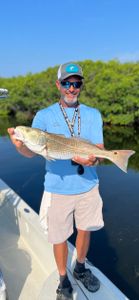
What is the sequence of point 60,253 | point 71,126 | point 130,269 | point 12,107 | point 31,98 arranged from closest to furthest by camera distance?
point 71,126 < point 60,253 < point 130,269 < point 31,98 < point 12,107

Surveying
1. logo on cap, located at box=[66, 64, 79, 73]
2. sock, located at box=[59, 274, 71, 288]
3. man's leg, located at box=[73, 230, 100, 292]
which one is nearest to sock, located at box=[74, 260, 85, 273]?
man's leg, located at box=[73, 230, 100, 292]

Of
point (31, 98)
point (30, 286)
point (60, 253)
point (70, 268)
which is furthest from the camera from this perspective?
point (31, 98)

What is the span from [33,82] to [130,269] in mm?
38648

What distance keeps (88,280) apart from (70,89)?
1944 millimetres

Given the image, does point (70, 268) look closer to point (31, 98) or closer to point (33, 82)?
point (31, 98)

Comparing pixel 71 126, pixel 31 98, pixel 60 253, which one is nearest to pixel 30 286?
pixel 60 253

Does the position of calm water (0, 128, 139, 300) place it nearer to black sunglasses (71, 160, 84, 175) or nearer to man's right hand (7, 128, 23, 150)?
black sunglasses (71, 160, 84, 175)

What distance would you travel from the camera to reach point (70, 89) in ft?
9.11

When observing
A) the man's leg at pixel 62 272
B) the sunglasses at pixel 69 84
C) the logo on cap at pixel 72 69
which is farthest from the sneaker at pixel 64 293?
the logo on cap at pixel 72 69

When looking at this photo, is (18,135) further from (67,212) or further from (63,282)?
(63,282)

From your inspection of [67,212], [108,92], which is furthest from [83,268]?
[108,92]

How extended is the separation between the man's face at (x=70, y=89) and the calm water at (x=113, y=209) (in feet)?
14.6

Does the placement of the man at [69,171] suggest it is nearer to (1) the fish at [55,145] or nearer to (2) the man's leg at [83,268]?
(1) the fish at [55,145]

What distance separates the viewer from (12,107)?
4431 cm
